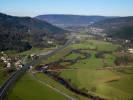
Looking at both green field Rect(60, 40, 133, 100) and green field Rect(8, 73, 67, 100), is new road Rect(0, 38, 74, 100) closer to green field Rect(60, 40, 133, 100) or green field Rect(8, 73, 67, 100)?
green field Rect(8, 73, 67, 100)

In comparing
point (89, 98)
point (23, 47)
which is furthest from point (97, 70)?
point (23, 47)

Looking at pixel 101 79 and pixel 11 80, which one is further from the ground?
pixel 101 79

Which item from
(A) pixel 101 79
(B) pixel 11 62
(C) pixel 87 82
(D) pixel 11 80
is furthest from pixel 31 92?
(B) pixel 11 62

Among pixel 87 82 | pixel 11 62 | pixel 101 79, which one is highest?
pixel 101 79

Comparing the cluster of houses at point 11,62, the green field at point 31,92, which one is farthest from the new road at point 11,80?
the cluster of houses at point 11,62

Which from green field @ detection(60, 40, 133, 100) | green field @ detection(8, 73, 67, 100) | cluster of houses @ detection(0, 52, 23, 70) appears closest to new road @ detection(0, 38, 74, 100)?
green field @ detection(8, 73, 67, 100)

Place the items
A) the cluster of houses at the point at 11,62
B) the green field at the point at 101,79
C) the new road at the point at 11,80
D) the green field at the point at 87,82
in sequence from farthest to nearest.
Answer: the cluster of houses at the point at 11,62 < the green field at the point at 101,79 < the green field at the point at 87,82 < the new road at the point at 11,80

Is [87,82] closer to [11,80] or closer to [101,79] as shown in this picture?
[101,79]

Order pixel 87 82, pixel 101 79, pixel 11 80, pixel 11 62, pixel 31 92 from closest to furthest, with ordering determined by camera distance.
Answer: pixel 31 92
pixel 11 80
pixel 87 82
pixel 101 79
pixel 11 62

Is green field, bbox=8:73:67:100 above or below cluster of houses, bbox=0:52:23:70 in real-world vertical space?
above

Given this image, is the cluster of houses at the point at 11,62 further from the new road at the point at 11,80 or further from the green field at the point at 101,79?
the green field at the point at 101,79

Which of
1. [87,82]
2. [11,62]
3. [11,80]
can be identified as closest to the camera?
[11,80]
